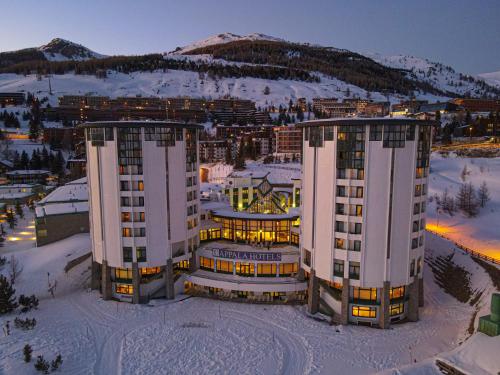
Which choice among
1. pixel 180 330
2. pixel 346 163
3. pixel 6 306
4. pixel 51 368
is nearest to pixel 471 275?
pixel 346 163

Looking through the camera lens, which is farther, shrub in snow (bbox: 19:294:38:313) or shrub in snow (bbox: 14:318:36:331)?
shrub in snow (bbox: 19:294:38:313)

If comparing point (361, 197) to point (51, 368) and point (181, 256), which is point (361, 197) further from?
point (51, 368)

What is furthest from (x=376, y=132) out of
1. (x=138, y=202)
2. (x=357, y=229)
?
(x=138, y=202)

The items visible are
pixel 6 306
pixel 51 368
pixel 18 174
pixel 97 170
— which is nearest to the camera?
pixel 51 368

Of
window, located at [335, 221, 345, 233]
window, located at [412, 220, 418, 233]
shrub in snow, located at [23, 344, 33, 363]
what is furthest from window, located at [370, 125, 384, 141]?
shrub in snow, located at [23, 344, 33, 363]

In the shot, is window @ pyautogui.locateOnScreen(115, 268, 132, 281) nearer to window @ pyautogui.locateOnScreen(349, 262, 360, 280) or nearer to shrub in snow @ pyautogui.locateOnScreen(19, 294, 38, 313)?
shrub in snow @ pyautogui.locateOnScreen(19, 294, 38, 313)

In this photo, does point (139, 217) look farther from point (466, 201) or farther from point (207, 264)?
point (466, 201)

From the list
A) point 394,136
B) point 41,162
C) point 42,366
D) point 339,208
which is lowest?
point 42,366
